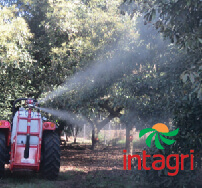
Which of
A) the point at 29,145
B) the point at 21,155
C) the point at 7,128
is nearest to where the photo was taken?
the point at 21,155

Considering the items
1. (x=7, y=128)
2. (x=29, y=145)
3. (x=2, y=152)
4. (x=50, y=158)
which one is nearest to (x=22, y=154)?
(x=29, y=145)

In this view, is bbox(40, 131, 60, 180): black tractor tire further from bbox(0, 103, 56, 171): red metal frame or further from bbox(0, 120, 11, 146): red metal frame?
bbox(0, 120, 11, 146): red metal frame

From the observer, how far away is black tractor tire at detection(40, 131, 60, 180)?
871 centimetres

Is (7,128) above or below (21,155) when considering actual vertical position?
above

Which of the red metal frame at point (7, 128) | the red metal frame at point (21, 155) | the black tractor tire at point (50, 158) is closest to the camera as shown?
the red metal frame at point (21, 155)

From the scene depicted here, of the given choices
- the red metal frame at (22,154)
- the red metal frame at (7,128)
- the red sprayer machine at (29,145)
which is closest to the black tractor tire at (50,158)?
the red sprayer machine at (29,145)

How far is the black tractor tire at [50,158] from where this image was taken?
8711 millimetres

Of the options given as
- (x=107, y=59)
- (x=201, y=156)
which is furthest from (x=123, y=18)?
(x=201, y=156)

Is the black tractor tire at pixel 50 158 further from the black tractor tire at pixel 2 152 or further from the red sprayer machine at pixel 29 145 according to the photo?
the black tractor tire at pixel 2 152

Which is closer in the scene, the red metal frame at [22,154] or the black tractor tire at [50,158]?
the red metal frame at [22,154]

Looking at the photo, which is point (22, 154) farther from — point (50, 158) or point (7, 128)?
point (7, 128)

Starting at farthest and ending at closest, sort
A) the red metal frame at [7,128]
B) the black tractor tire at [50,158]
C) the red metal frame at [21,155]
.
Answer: the black tractor tire at [50,158] → the red metal frame at [7,128] → the red metal frame at [21,155]

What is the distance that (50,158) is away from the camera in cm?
871

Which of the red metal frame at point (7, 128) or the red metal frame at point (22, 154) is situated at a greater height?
the red metal frame at point (7, 128)
